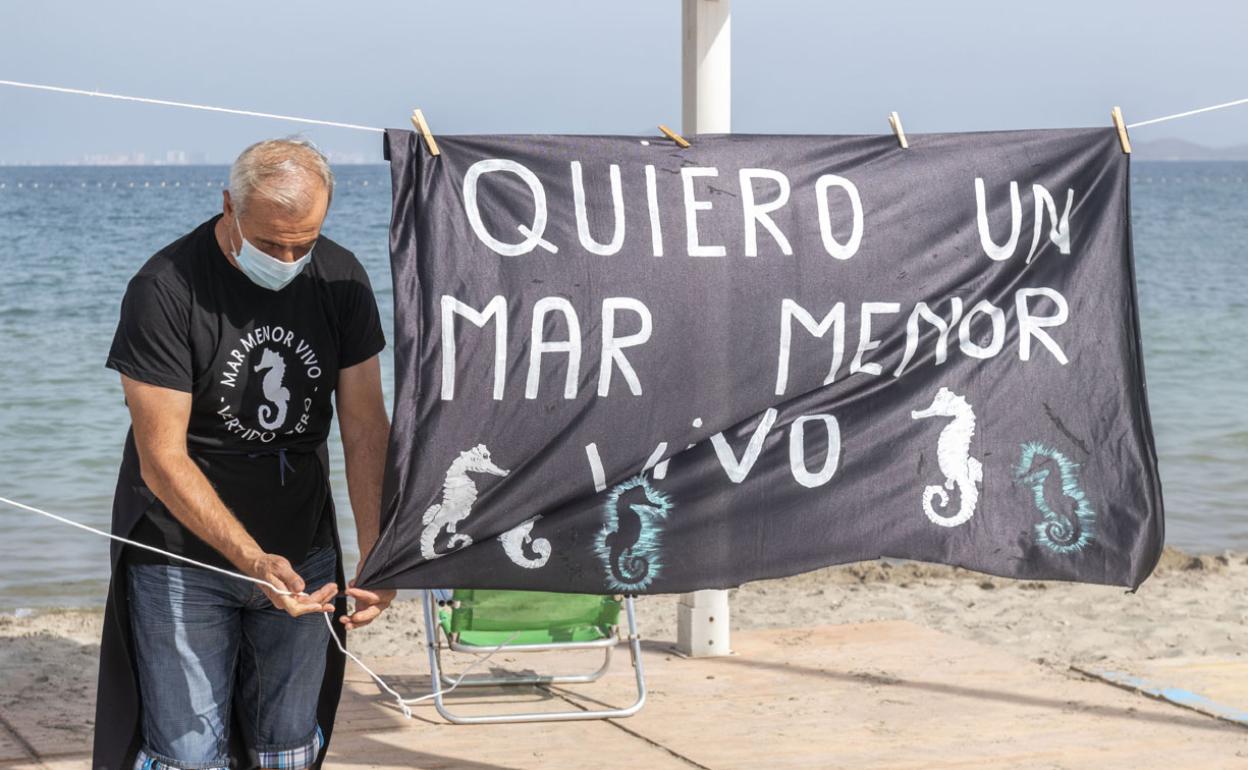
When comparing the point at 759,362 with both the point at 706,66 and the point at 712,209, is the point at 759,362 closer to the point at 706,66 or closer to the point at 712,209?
the point at 712,209

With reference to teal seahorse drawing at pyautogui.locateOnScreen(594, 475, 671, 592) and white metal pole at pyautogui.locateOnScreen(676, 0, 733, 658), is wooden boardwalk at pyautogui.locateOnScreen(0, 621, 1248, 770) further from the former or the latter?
teal seahorse drawing at pyautogui.locateOnScreen(594, 475, 671, 592)


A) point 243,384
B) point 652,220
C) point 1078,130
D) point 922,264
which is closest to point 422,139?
point 652,220

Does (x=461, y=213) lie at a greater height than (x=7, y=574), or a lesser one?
greater

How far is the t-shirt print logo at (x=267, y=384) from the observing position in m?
3.32

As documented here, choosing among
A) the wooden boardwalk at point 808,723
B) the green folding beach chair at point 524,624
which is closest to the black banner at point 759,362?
the wooden boardwalk at point 808,723

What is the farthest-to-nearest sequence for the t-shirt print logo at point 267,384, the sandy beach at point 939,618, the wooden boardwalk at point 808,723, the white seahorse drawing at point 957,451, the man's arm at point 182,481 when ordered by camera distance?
the sandy beach at point 939,618, the wooden boardwalk at point 808,723, the white seahorse drawing at point 957,451, the t-shirt print logo at point 267,384, the man's arm at point 182,481

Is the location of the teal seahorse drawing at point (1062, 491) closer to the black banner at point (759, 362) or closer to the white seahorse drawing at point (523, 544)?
the black banner at point (759, 362)

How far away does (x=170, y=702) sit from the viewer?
3.38 meters

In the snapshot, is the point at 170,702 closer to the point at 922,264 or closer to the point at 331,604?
the point at 331,604

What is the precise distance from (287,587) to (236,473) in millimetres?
276

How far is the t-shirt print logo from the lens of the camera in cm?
332

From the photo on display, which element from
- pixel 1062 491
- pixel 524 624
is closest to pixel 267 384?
pixel 1062 491

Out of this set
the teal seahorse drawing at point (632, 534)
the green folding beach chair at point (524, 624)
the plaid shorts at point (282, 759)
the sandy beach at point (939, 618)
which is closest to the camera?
the plaid shorts at point (282, 759)

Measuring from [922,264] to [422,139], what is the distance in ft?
4.54
